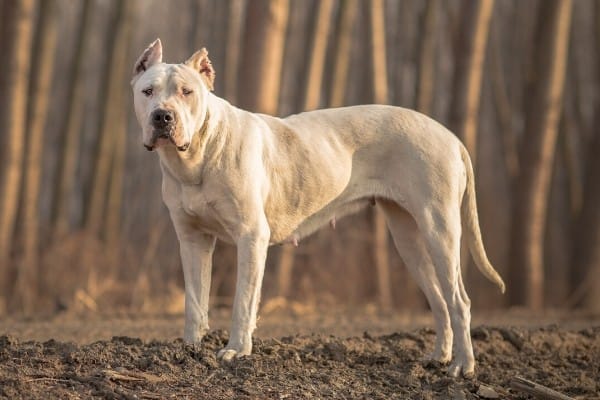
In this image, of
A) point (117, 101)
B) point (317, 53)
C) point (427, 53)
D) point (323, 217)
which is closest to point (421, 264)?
point (323, 217)

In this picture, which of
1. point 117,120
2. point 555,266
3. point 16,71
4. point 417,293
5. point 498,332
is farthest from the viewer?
point 555,266

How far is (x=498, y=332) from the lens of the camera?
8484 millimetres

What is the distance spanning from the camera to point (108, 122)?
1755cm

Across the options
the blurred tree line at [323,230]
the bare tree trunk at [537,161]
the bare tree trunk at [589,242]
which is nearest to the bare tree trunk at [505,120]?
the blurred tree line at [323,230]

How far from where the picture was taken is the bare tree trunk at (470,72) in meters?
14.8

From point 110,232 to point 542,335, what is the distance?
1046cm

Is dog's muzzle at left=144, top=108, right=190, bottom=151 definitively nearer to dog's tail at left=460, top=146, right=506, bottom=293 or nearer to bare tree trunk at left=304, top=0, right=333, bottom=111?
dog's tail at left=460, top=146, right=506, bottom=293

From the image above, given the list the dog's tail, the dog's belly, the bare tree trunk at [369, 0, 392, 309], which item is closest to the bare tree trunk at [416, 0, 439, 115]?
the bare tree trunk at [369, 0, 392, 309]

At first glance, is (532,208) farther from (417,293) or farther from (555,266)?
(555,266)

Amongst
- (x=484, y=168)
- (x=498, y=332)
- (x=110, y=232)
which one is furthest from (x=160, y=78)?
(x=484, y=168)

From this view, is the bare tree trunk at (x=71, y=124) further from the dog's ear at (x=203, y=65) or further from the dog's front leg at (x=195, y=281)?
the dog's ear at (x=203, y=65)

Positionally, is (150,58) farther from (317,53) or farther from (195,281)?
(317,53)

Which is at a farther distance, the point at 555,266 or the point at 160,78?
the point at 555,266

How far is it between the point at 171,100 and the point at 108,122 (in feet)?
39.0
